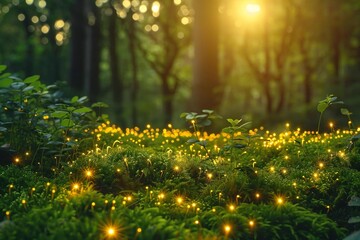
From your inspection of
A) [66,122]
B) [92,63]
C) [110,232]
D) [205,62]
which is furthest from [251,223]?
[92,63]

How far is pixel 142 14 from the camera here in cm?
2445

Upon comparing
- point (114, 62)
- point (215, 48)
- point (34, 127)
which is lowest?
point (114, 62)

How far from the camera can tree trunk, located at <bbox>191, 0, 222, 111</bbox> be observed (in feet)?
42.2

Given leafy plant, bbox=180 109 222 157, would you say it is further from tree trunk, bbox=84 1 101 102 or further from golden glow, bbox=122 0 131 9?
golden glow, bbox=122 0 131 9

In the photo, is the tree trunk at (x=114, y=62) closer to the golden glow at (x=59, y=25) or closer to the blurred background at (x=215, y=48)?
the blurred background at (x=215, y=48)

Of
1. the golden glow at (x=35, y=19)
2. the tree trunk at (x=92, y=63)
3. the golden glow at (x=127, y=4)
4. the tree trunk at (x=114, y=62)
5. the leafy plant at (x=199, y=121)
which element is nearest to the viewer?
the leafy plant at (x=199, y=121)

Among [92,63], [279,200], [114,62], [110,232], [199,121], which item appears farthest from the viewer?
[114,62]

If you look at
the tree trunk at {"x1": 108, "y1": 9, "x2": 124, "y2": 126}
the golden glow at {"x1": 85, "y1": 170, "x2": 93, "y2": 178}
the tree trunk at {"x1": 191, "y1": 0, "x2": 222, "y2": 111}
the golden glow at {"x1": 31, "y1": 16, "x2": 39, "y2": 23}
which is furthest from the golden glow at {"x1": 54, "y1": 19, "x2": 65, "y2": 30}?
the golden glow at {"x1": 85, "y1": 170, "x2": 93, "y2": 178}

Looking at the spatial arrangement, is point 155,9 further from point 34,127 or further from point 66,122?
point 66,122

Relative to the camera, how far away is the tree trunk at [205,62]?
12875mm

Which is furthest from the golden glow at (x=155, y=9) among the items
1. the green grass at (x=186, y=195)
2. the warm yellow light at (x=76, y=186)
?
the warm yellow light at (x=76, y=186)

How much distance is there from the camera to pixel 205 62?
1302 centimetres

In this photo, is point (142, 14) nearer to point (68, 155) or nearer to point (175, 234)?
point (68, 155)

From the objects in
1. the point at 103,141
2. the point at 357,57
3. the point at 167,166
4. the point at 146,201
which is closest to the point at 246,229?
the point at 146,201
